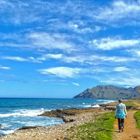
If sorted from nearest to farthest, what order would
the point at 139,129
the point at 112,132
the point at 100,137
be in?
the point at 100,137, the point at 112,132, the point at 139,129

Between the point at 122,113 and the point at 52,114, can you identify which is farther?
the point at 52,114

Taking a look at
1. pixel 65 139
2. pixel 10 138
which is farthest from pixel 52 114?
pixel 65 139

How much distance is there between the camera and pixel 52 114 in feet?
275

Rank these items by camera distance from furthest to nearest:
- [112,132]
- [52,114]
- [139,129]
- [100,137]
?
[52,114]
[139,129]
[112,132]
[100,137]

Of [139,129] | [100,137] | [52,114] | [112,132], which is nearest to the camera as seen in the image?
[100,137]

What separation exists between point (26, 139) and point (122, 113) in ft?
25.4

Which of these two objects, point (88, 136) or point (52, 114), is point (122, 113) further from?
point (52, 114)

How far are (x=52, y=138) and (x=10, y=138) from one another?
4942 millimetres

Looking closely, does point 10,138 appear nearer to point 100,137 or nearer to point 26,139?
point 26,139

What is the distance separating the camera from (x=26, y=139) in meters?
33.2

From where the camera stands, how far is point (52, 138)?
31609mm

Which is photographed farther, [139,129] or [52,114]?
[52,114]

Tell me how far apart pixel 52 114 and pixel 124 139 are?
56.4 metres

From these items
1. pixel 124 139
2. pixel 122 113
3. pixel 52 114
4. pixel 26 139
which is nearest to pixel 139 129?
pixel 122 113
